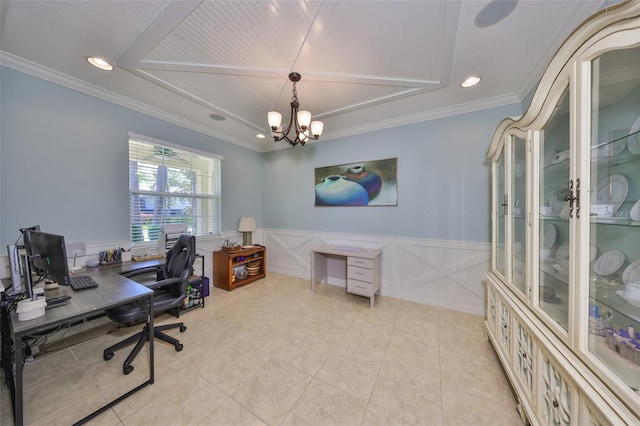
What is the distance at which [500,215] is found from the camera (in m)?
2.03

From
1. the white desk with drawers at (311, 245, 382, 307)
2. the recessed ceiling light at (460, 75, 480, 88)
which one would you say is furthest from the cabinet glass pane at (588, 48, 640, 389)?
the white desk with drawers at (311, 245, 382, 307)

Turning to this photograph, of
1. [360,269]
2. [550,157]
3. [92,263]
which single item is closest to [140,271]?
[92,263]

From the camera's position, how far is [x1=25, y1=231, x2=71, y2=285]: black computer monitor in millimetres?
1356

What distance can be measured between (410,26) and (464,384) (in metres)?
2.77

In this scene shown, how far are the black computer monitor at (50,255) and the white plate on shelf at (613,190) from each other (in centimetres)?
303

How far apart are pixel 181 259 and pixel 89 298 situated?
2.57 feet

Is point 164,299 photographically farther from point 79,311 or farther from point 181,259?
point 79,311

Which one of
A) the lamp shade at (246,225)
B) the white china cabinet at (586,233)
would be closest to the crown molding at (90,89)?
the lamp shade at (246,225)

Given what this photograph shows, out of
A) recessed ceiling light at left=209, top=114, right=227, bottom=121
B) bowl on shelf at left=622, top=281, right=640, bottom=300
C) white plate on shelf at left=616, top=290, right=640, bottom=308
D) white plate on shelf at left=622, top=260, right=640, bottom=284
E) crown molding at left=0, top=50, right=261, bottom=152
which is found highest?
recessed ceiling light at left=209, top=114, right=227, bottom=121

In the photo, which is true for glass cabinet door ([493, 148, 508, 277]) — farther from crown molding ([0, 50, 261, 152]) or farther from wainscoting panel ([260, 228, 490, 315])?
crown molding ([0, 50, 261, 152])

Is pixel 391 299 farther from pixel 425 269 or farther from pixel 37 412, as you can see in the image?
pixel 37 412

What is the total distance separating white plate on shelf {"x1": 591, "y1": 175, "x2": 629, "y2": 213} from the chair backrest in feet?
9.83

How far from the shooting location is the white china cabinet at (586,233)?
0.84m

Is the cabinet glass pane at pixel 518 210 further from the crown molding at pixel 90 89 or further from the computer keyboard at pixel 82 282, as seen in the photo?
the crown molding at pixel 90 89
